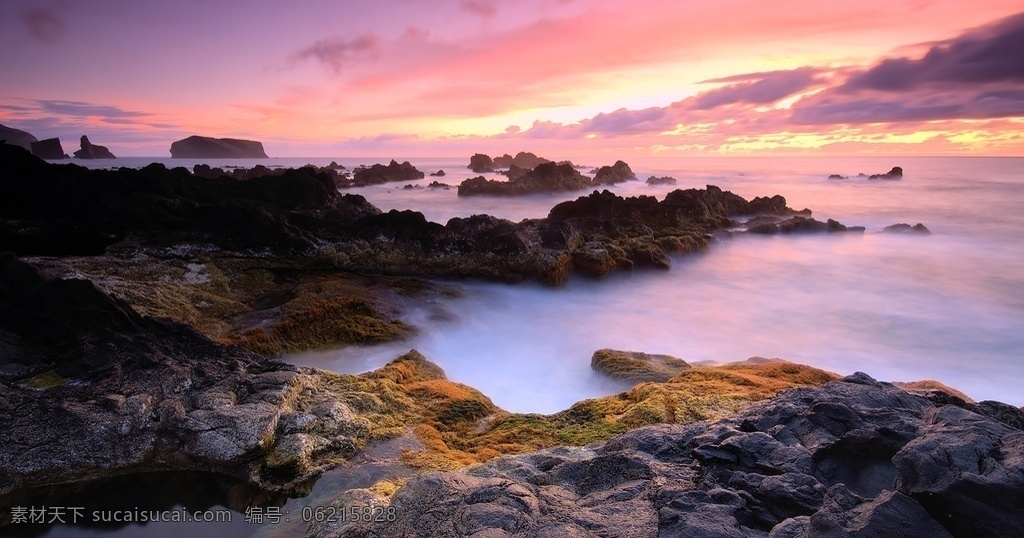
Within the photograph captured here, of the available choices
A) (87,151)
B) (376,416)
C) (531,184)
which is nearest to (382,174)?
(531,184)

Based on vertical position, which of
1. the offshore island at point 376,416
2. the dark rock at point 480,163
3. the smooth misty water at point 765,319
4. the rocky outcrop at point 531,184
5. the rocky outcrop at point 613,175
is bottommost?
the smooth misty water at point 765,319

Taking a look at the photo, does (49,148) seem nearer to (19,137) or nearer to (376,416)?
(19,137)

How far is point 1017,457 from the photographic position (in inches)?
114

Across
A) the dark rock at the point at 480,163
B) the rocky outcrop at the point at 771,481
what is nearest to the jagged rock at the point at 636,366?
the rocky outcrop at the point at 771,481

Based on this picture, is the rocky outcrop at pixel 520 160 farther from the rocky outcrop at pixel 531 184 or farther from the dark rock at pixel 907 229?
the dark rock at pixel 907 229

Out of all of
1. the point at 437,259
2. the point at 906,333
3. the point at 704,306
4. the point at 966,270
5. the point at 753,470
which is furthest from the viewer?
the point at 966,270

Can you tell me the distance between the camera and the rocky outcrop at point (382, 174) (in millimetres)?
50119

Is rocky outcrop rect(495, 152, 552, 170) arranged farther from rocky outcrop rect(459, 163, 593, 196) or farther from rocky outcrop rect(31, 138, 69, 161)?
rocky outcrop rect(31, 138, 69, 161)

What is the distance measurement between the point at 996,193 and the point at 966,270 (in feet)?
102

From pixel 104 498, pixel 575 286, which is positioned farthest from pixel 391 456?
pixel 575 286

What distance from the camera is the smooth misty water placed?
388 inches

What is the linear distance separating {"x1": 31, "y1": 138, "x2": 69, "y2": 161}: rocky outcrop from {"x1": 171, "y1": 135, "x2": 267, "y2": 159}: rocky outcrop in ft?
226

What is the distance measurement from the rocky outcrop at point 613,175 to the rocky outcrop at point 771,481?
50.1m

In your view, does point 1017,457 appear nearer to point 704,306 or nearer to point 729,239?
point 704,306
